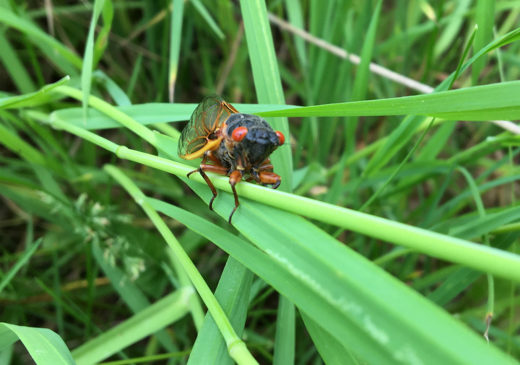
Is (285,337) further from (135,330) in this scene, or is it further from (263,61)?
(263,61)

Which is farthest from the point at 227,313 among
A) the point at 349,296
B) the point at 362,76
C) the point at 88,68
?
the point at 362,76

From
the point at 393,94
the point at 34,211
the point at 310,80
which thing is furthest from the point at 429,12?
the point at 34,211

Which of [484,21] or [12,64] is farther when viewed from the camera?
[12,64]

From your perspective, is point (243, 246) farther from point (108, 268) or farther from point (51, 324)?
point (51, 324)

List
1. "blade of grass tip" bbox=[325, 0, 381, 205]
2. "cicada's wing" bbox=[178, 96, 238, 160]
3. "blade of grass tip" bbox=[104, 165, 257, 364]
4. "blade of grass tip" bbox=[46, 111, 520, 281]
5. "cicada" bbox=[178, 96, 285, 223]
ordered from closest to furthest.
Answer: "blade of grass tip" bbox=[46, 111, 520, 281]
"blade of grass tip" bbox=[104, 165, 257, 364]
"cicada" bbox=[178, 96, 285, 223]
"cicada's wing" bbox=[178, 96, 238, 160]
"blade of grass tip" bbox=[325, 0, 381, 205]

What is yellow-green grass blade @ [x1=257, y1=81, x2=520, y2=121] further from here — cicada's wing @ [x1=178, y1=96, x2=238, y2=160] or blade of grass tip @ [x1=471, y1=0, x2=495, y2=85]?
blade of grass tip @ [x1=471, y1=0, x2=495, y2=85]

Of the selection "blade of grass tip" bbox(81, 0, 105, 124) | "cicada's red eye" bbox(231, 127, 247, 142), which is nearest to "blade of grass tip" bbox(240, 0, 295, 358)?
"cicada's red eye" bbox(231, 127, 247, 142)

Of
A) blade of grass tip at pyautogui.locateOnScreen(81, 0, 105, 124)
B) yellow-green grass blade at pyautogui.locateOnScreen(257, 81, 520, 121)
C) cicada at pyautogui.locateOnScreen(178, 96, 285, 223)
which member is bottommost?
cicada at pyautogui.locateOnScreen(178, 96, 285, 223)

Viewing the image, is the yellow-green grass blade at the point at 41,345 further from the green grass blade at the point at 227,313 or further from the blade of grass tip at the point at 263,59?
the blade of grass tip at the point at 263,59
